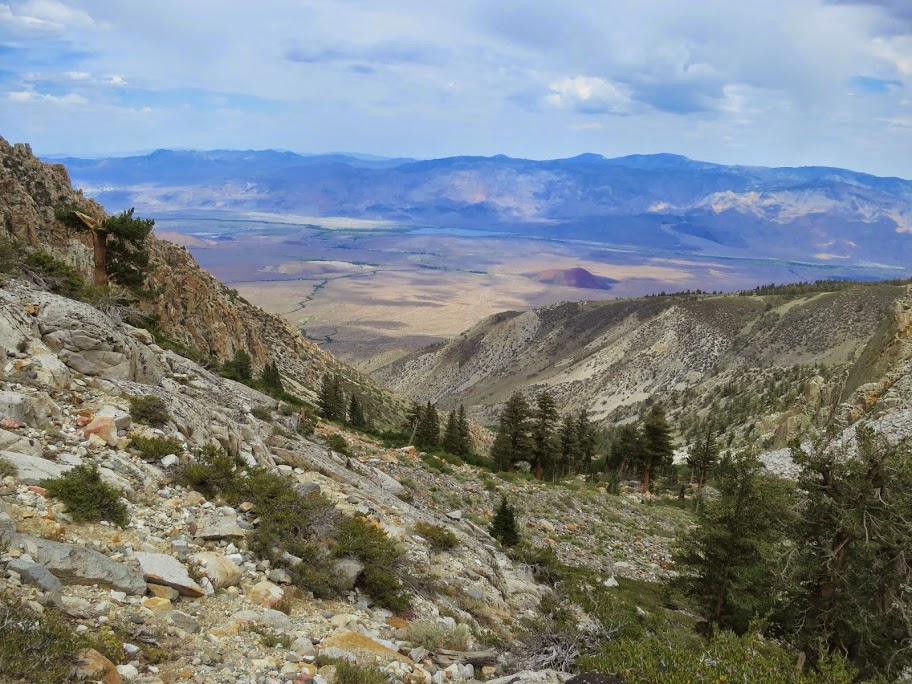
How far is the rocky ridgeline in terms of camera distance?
250 inches

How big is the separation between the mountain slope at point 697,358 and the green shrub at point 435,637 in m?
38.5

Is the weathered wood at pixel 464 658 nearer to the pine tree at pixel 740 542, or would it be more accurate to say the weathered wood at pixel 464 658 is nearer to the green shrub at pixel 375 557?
the green shrub at pixel 375 557

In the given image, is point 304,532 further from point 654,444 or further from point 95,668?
point 654,444

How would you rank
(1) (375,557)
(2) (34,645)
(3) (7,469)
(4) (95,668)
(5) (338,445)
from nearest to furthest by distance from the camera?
(2) (34,645) → (4) (95,668) → (3) (7,469) → (1) (375,557) → (5) (338,445)

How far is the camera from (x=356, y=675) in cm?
643

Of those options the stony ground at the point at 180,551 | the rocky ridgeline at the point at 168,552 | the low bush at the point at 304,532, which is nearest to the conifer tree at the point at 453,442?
the stony ground at the point at 180,551

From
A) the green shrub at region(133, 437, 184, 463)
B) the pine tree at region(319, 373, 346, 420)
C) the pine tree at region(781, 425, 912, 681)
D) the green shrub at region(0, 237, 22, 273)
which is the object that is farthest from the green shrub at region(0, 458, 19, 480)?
the pine tree at region(319, 373, 346, 420)

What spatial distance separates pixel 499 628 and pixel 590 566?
10285 millimetres

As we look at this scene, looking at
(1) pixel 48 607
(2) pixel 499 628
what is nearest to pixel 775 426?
(2) pixel 499 628

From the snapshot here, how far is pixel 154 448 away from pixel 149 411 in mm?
1577

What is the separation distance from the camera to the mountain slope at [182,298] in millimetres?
42250

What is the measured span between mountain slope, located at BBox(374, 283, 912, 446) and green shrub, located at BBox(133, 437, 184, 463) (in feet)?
135

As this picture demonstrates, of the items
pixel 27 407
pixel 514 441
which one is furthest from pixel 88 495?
pixel 514 441

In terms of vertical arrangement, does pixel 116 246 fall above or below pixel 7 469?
above
